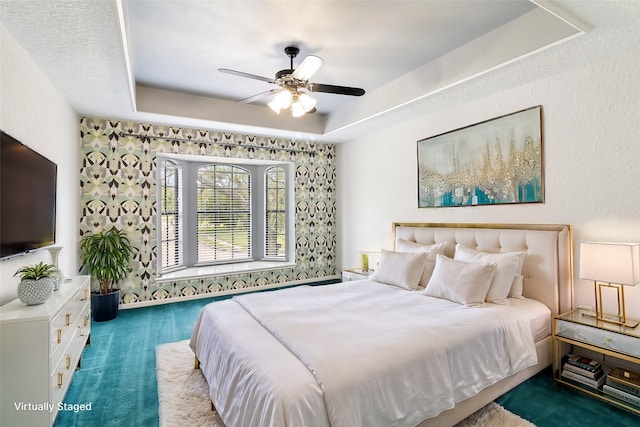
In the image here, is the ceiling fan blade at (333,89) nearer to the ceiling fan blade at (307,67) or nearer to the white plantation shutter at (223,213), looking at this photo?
the ceiling fan blade at (307,67)

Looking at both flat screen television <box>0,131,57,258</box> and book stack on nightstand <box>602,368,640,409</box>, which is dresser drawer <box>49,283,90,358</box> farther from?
book stack on nightstand <box>602,368,640,409</box>

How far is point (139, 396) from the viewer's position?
2.41 metres

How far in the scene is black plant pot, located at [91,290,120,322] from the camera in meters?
3.98

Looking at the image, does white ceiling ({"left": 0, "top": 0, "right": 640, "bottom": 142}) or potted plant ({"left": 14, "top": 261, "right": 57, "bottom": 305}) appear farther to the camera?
white ceiling ({"left": 0, "top": 0, "right": 640, "bottom": 142})

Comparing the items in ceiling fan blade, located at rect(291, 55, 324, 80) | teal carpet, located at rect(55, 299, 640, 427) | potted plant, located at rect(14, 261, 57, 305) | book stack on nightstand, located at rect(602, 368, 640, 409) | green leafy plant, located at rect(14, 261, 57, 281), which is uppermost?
ceiling fan blade, located at rect(291, 55, 324, 80)

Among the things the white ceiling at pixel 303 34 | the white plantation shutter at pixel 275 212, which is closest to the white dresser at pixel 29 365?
the white ceiling at pixel 303 34

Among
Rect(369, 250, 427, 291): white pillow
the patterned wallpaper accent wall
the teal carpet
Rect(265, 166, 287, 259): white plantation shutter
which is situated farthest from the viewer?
Rect(265, 166, 287, 259): white plantation shutter

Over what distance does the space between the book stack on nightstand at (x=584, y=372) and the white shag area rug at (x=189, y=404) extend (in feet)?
2.49

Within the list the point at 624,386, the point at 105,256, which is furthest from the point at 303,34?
the point at 624,386

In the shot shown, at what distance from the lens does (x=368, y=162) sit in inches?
208

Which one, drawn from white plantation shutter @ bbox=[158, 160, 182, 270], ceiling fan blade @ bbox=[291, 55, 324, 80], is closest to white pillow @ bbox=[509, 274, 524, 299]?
ceiling fan blade @ bbox=[291, 55, 324, 80]

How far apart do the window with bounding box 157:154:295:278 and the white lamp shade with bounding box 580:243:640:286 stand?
4.20 metres

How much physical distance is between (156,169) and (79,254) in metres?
1.47

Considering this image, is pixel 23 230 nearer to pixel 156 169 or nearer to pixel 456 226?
pixel 156 169
